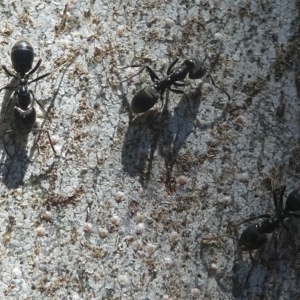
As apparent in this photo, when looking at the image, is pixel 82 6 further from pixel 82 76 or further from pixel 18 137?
pixel 18 137

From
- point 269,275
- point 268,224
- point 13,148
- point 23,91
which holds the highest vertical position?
point 23,91

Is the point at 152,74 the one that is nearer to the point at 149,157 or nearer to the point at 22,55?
the point at 149,157

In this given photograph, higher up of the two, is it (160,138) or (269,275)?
(160,138)

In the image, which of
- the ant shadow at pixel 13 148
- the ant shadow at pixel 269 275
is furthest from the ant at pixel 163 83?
the ant shadow at pixel 269 275

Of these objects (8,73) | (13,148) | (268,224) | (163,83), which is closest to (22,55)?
(8,73)

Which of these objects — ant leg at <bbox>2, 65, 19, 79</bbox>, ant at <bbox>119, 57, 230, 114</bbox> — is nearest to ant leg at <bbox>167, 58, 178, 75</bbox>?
ant at <bbox>119, 57, 230, 114</bbox>

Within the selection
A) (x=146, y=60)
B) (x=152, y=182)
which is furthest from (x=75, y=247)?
(x=146, y=60)
